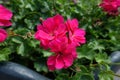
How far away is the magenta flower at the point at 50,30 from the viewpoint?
1215mm

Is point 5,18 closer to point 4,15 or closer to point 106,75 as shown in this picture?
point 4,15

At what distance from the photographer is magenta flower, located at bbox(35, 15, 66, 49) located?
121 cm

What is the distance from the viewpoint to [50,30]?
1.27m

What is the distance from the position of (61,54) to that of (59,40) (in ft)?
0.20

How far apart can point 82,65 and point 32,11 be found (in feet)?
1.26

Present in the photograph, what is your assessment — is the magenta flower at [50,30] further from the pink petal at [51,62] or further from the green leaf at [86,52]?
the green leaf at [86,52]

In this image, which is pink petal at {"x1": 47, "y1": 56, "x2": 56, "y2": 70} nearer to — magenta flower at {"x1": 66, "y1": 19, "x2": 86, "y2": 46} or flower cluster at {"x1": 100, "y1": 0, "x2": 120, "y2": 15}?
magenta flower at {"x1": 66, "y1": 19, "x2": 86, "y2": 46}

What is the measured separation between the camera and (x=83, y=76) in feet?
4.28

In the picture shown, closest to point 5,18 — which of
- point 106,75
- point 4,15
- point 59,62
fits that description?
point 4,15

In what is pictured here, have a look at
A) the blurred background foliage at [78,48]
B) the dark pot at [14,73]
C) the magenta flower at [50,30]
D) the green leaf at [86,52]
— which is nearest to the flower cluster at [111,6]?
the blurred background foliage at [78,48]

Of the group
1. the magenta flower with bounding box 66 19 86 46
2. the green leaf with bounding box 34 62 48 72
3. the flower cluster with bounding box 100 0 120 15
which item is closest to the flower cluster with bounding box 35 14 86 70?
the magenta flower with bounding box 66 19 86 46

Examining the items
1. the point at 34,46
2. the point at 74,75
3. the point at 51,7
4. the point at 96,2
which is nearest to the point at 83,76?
the point at 74,75

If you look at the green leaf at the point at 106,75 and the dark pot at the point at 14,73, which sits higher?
the green leaf at the point at 106,75

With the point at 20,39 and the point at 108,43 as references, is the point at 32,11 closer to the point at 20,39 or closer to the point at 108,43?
the point at 20,39
